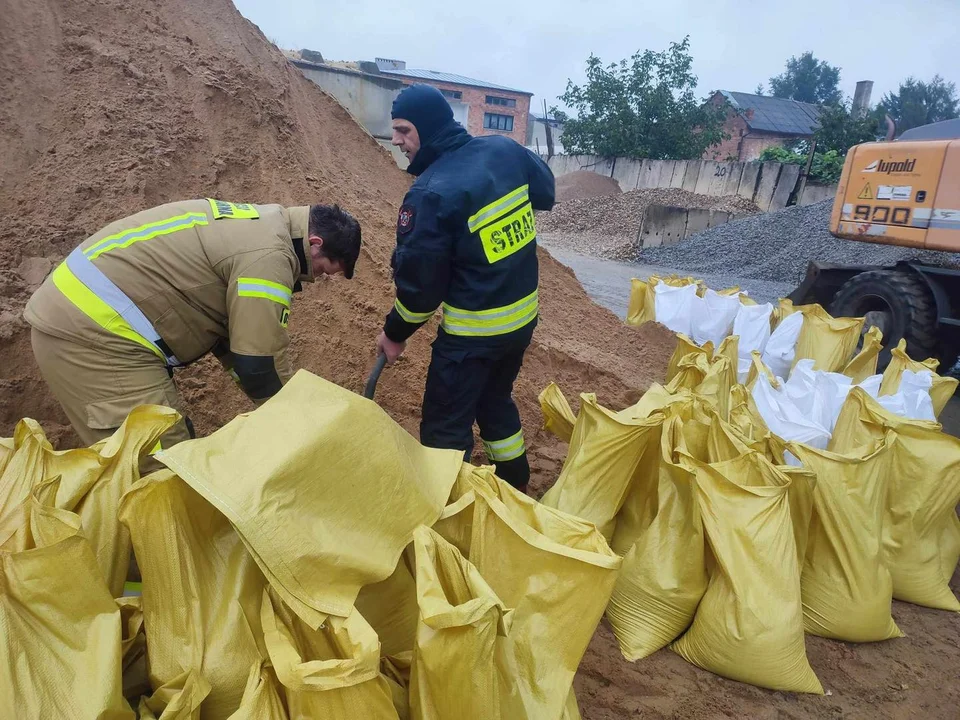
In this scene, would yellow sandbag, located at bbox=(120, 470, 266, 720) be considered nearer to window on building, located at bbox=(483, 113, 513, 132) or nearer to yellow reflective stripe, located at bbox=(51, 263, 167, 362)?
yellow reflective stripe, located at bbox=(51, 263, 167, 362)

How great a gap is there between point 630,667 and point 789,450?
980 millimetres

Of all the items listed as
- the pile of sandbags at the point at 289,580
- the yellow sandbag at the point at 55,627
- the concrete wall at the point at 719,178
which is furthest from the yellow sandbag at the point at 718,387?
the concrete wall at the point at 719,178

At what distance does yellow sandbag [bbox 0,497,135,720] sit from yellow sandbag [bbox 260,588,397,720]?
315 millimetres

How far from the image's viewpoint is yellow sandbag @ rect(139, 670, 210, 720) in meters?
1.20

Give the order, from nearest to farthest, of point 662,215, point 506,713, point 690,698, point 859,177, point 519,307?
1. point 506,713
2. point 690,698
3. point 519,307
4. point 859,177
5. point 662,215

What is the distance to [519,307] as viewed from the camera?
8.13ft

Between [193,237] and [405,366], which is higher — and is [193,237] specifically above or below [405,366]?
above

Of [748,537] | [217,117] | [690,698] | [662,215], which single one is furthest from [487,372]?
[662,215]

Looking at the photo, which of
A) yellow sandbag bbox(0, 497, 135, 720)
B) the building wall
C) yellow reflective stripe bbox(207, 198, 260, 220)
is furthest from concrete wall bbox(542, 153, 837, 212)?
yellow sandbag bbox(0, 497, 135, 720)

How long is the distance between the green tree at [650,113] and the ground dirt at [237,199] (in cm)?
1940

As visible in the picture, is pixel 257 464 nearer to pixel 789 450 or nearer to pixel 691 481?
pixel 691 481

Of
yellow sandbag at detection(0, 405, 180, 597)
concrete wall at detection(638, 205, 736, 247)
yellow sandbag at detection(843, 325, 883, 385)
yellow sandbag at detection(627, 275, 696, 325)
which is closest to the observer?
yellow sandbag at detection(0, 405, 180, 597)

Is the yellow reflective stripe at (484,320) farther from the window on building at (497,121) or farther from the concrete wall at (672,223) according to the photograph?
the window on building at (497,121)

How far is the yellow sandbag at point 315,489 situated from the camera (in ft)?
3.90
